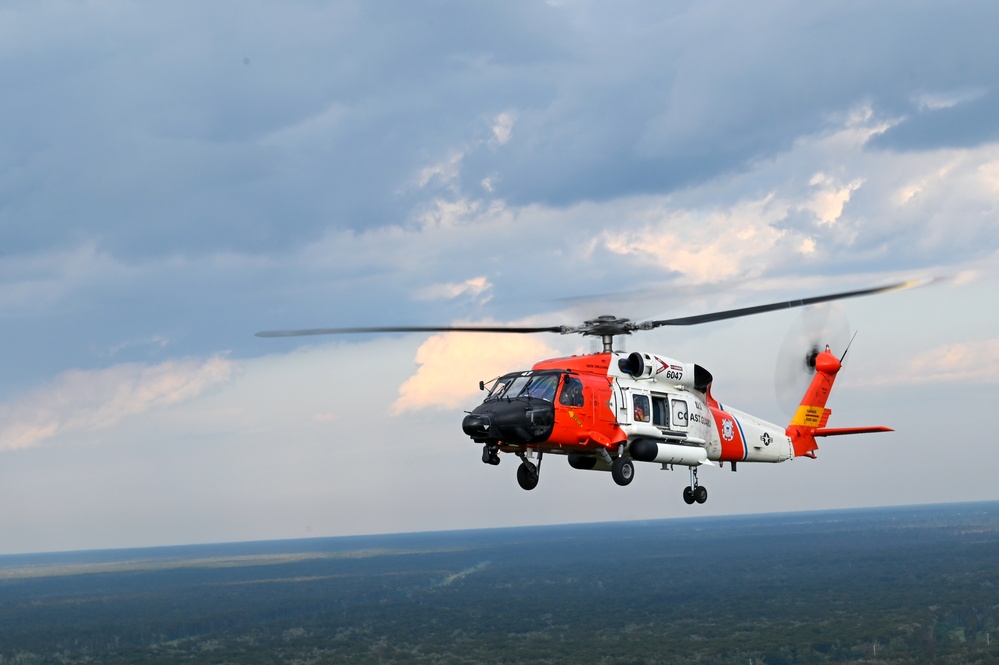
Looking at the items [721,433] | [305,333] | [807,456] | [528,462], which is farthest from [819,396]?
[305,333]

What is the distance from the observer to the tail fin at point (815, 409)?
3828 cm

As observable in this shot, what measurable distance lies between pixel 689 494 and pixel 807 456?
884cm

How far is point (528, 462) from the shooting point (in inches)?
1142

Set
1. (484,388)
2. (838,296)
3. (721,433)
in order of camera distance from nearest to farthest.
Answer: (838,296) → (484,388) → (721,433)

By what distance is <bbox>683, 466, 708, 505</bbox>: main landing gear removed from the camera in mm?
32219

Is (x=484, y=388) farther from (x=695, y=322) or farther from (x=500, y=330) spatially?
(x=695, y=322)

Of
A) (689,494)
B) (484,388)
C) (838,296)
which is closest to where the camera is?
(838,296)

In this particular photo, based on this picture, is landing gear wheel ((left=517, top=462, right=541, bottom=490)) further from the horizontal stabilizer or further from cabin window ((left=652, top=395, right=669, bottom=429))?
the horizontal stabilizer

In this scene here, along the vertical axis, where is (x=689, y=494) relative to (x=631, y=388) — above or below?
below

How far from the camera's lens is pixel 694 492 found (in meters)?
32.4

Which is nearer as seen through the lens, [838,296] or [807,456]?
[838,296]

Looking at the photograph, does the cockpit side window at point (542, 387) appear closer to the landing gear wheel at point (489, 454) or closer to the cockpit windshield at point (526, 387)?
the cockpit windshield at point (526, 387)

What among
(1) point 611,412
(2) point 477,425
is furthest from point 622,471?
(2) point 477,425

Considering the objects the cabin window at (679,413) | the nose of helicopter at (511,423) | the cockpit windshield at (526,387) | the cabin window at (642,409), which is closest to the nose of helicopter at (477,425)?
the nose of helicopter at (511,423)
